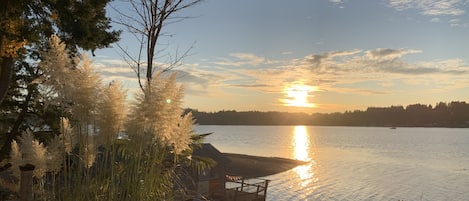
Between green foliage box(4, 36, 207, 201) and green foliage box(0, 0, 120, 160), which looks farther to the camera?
green foliage box(0, 0, 120, 160)

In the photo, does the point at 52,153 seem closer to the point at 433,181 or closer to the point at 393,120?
the point at 433,181

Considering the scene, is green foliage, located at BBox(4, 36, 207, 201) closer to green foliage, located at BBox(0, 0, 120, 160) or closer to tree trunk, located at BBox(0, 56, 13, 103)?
green foliage, located at BBox(0, 0, 120, 160)

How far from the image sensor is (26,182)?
13.0ft

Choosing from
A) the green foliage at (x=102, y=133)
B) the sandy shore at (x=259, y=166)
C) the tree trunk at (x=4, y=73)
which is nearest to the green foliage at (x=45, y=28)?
the tree trunk at (x=4, y=73)

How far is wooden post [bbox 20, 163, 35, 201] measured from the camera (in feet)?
12.9

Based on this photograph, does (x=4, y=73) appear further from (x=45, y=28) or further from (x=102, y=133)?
(x=102, y=133)

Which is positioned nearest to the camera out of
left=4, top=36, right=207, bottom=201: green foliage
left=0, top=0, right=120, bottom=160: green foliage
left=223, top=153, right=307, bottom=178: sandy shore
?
left=4, top=36, right=207, bottom=201: green foliage

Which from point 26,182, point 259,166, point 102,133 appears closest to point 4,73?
point 26,182

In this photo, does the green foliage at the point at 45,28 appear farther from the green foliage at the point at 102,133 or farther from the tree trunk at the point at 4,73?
the green foliage at the point at 102,133

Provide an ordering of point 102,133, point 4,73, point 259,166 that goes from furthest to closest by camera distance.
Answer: point 259,166 → point 4,73 → point 102,133

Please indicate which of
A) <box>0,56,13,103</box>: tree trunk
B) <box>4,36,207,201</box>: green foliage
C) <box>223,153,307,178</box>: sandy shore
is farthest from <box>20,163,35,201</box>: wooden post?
<box>223,153,307,178</box>: sandy shore

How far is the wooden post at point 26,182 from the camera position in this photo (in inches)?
155

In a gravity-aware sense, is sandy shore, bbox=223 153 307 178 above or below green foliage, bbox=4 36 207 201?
below

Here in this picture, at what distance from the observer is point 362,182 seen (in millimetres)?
43344
